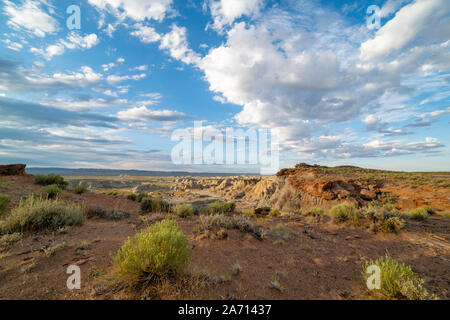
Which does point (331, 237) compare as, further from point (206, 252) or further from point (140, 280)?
point (140, 280)

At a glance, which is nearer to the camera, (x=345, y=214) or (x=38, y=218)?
(x=38, y=218)

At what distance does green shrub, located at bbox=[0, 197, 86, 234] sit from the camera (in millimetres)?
5109

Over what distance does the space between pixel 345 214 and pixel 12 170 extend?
77.8 feet

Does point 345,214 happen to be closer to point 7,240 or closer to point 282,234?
point 282,234

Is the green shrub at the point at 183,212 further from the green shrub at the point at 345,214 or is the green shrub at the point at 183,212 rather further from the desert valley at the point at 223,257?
the green shrub at the point at 345,214

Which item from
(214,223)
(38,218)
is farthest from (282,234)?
(38,218)

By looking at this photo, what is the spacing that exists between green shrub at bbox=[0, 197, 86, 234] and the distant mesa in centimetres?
1429

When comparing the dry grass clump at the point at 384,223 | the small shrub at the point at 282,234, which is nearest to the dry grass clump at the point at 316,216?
the dry grass clump at the point at 384,223

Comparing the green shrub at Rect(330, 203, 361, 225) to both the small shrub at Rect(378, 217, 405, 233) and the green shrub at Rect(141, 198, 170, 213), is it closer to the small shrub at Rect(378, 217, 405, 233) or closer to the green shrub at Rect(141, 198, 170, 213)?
the small shrub at Rect(378, 217, 405, 233)

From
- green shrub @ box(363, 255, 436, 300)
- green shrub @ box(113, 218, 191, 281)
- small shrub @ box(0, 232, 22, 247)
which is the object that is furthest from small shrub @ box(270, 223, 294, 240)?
small shrub @ box(0, 232, 22, 247)

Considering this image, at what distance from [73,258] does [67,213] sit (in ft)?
10.4

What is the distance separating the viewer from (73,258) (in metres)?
3.85

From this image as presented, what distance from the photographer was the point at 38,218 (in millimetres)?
5371
